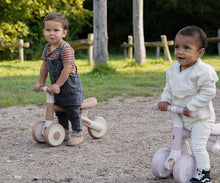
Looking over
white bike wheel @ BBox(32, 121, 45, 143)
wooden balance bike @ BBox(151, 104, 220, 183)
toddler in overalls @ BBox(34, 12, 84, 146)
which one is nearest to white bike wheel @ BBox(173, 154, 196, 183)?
wooden balance bike @ BBox(151, 104, 220, 183)

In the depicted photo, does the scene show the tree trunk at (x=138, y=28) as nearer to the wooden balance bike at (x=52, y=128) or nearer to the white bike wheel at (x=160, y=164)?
the wooden balance bike at (x=52, y=128)

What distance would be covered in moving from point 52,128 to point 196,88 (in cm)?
174

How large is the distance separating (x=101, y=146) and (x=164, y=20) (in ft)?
70.3

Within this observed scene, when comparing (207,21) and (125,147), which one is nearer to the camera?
(125,147)

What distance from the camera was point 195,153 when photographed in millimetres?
2760

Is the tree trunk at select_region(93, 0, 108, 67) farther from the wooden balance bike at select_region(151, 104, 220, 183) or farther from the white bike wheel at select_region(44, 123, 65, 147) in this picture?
the wooden balance bike at select_region(151, 104, 220, 183)

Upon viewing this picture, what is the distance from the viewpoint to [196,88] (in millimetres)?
2746

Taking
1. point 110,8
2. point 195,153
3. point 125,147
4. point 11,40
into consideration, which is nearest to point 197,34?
point 195,153

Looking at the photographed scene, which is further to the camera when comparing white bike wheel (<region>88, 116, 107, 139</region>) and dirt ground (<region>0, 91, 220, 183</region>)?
white bike wheel (<region>88, 116, 107, 139</region>)

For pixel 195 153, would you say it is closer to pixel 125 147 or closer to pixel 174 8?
pixel 125 147

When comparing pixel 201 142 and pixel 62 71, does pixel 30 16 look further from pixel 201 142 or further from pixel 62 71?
pixel 201 142

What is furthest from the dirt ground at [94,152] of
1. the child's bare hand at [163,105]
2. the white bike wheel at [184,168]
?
the child's bare hand at [163,105]

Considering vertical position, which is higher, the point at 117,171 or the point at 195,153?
the point at 195,153

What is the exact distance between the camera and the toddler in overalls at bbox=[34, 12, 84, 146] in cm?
381
